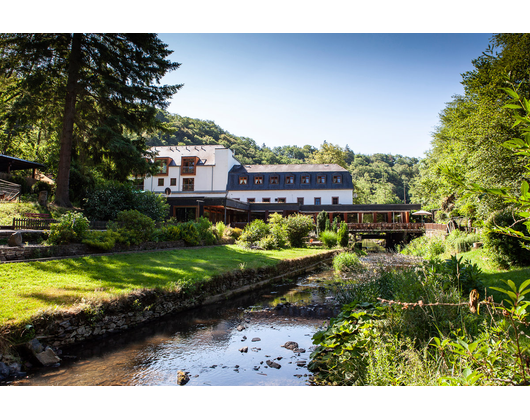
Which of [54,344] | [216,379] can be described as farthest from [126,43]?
[216,379]

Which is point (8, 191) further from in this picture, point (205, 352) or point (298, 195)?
point (298, 195)

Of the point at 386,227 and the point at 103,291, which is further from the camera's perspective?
the point at 386,227

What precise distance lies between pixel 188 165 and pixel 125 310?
116 feet

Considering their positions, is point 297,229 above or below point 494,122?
below

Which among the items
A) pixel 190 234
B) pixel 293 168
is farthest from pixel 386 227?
pixel 190 234

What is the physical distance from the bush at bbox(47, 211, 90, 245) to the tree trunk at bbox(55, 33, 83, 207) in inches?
263

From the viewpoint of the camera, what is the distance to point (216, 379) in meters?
4.38

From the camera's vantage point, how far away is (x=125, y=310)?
6402 millimetres

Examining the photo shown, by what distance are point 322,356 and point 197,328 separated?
2.97m

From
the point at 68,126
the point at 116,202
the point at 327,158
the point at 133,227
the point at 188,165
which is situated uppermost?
the point at 327,158

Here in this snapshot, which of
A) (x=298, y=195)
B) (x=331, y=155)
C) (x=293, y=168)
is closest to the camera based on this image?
(x=298, y=195)

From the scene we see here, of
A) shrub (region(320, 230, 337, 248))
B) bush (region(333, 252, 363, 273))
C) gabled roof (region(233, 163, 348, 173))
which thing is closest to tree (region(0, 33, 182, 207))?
bush (region(333, 252, 363, 273))

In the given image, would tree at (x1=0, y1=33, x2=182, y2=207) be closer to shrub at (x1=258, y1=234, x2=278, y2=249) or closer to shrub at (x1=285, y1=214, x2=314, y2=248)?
shrub at (x1=258, y1=234, x2=278, y2=249)
